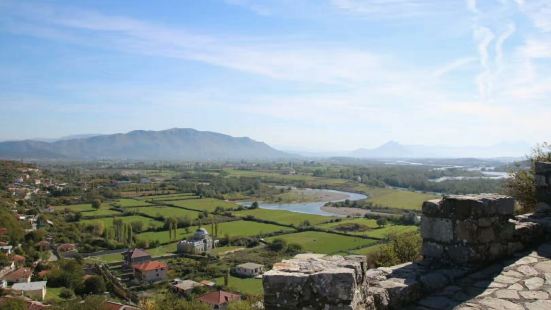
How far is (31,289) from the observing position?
41812 mm

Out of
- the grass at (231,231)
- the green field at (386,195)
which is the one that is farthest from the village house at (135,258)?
the green field at (386,195)

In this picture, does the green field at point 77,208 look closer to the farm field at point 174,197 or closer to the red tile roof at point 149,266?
the farm field at point 174,197

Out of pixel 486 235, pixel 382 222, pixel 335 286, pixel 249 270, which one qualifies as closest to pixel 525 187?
pixel 486 235

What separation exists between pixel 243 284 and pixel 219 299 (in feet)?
29.1

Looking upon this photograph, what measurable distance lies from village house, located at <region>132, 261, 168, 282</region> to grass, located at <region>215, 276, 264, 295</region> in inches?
284

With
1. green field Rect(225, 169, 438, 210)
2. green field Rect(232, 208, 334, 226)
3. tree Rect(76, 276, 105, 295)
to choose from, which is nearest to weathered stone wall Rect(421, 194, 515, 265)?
tree Rect(76, 276, 105, 295)

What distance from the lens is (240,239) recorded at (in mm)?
68062

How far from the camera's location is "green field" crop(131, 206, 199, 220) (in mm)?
87312

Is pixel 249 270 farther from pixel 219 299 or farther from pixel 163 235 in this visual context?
pixel 163 235

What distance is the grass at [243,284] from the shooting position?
42.2m

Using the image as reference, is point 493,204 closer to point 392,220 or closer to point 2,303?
point 2,303

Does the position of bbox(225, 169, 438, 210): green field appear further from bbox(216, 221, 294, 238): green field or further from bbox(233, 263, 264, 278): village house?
bbox(233, 263, 264, 278): village house

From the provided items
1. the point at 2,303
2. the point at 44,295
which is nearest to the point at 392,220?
the point at 44,295

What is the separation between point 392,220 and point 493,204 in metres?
73.7
